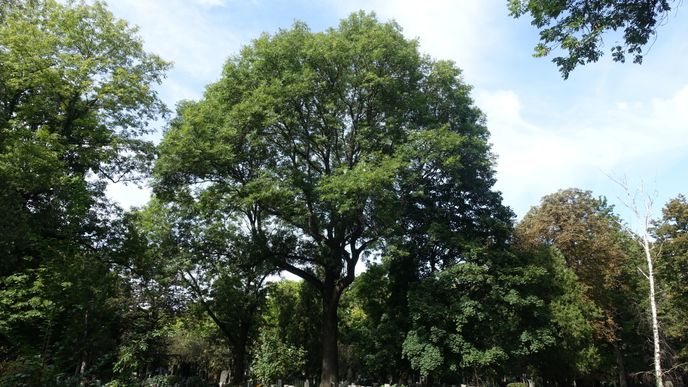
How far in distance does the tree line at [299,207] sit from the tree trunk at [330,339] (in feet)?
0.34

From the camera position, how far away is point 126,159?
21.0 meters

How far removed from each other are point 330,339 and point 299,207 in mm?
6745

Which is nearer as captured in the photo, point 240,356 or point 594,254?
point 594,254

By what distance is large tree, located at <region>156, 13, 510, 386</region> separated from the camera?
18.7 metres

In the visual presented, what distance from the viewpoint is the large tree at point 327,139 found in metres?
18.7

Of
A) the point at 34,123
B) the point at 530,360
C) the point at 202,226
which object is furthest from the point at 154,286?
the point at 530,360

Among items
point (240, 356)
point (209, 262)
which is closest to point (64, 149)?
point (209, 262)

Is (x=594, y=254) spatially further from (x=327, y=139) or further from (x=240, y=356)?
(x=240, y=356)

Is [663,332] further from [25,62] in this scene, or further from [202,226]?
[25,62]

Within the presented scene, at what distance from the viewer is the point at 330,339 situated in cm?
2162

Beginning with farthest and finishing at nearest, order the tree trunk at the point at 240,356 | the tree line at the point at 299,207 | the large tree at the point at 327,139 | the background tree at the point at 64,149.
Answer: the tree trunk at the point at 240,356 < the large tree at the point at 327,139 < the tree line at the point at 299,207 < the background tree at the point at 64,149

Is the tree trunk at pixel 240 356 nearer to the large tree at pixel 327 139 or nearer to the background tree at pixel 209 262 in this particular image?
the background tree at pixel 209 262

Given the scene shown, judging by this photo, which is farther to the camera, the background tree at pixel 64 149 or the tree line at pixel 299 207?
the tree line at pixel 299 207

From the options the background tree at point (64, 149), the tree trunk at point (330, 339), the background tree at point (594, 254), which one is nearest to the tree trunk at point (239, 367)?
the tree trunk at point (330, 339)
